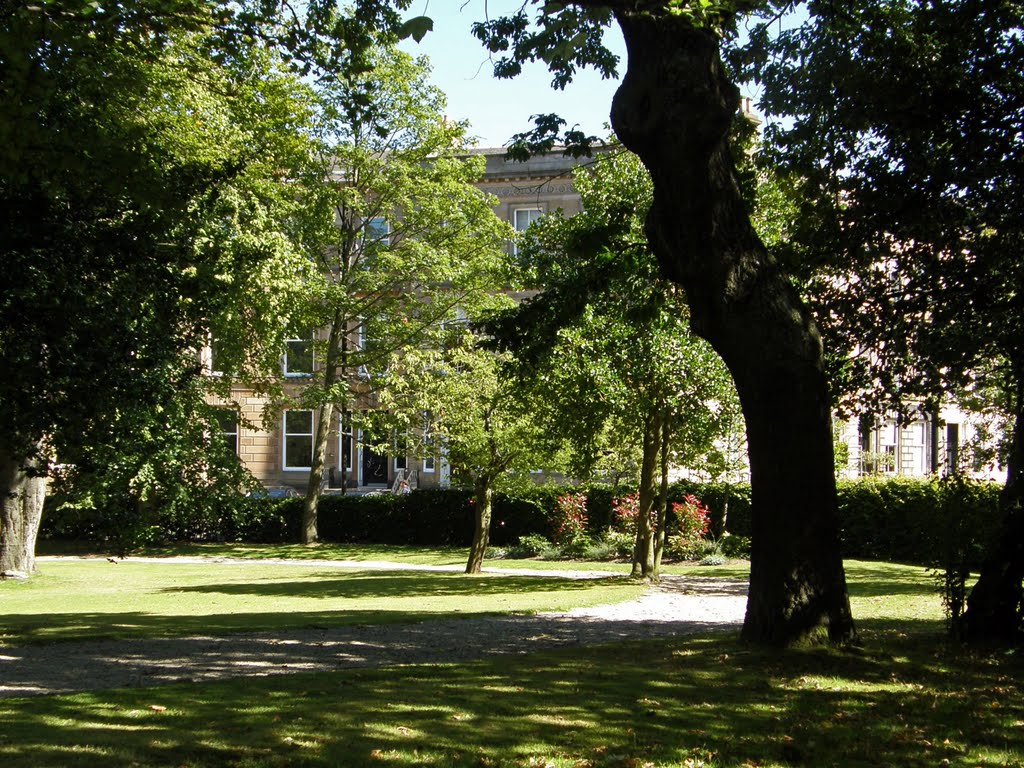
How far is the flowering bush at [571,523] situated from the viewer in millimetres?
29125

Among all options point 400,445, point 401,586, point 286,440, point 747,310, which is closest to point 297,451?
point 286,440

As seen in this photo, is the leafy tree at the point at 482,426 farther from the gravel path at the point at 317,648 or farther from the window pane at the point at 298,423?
the window pane at the point at 298,423

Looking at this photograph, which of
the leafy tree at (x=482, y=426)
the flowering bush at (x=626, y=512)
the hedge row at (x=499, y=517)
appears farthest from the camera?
the flowering bush at (x=626, y=512)

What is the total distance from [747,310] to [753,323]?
130 millimetres

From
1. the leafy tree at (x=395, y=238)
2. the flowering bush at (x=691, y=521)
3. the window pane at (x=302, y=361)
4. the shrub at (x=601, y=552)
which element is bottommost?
the shrub at (x=601, y=552)

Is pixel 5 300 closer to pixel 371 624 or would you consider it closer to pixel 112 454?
pixel 112 454

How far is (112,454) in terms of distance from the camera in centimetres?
959

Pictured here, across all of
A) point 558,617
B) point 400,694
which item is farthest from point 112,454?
point 558,617

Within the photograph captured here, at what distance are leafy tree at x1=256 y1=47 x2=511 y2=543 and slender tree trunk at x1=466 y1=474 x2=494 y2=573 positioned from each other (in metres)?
10.4

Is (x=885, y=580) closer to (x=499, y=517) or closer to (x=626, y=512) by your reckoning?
(x=626, y=512)

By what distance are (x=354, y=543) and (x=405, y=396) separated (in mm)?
7558

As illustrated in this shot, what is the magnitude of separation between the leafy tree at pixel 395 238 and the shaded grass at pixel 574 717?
24.3m

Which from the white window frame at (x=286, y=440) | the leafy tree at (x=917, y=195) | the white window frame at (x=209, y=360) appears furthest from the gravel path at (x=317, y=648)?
the white window frame at (x=286, y=440)

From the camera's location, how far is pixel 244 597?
18938 millimetres
